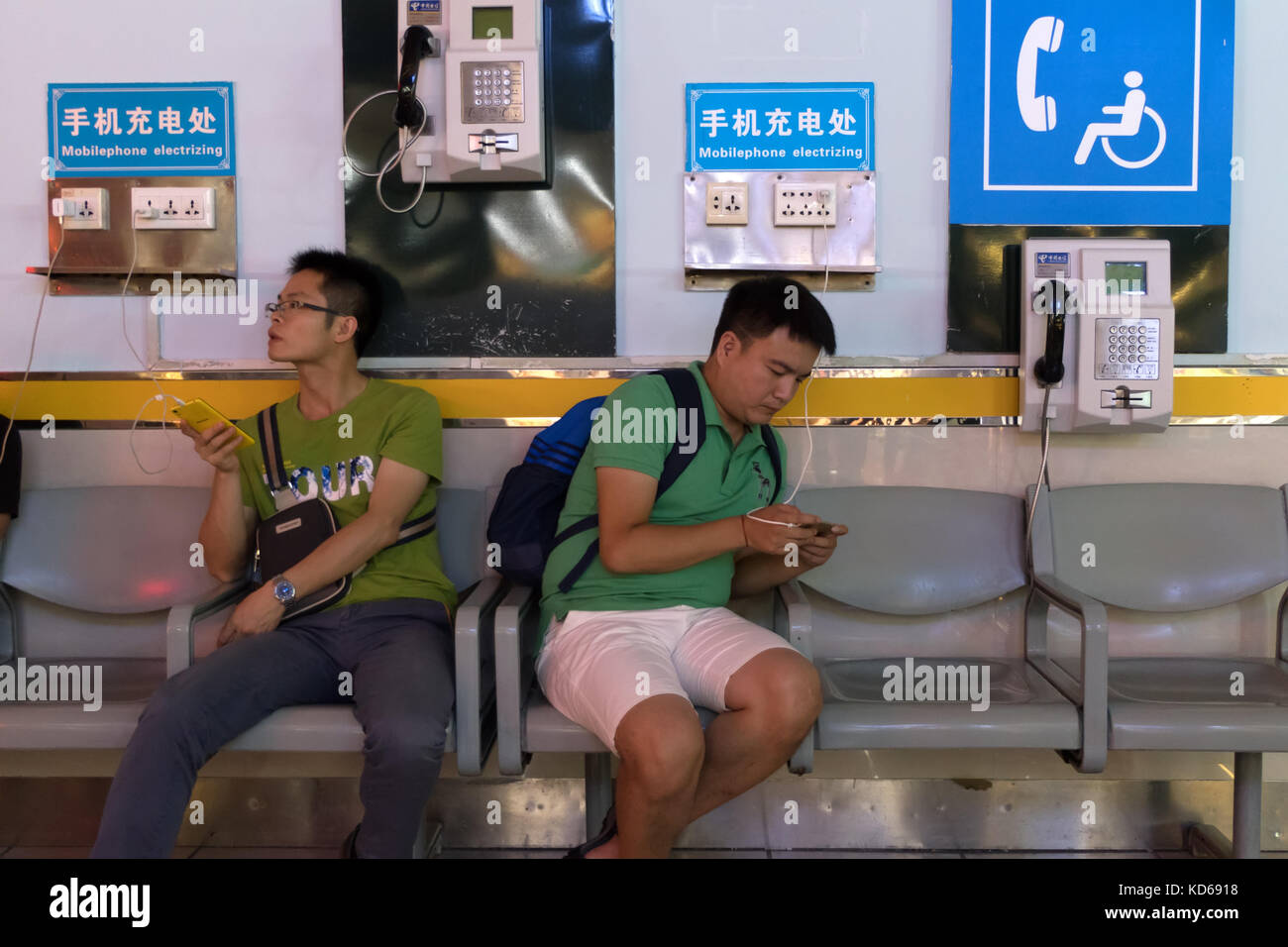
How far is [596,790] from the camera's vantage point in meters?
2.52

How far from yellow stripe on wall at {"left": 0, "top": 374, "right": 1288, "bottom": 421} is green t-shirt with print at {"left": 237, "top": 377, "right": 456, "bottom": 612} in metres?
0.33

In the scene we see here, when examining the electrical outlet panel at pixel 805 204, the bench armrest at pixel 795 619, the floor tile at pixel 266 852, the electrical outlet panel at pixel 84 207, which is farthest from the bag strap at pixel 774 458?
the electrical outlet panel at pixel 84 207

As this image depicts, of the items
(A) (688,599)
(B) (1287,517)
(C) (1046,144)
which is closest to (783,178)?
(C) (1046,144)

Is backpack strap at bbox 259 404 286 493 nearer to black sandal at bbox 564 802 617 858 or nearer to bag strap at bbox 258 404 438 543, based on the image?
bag strap at bbox 258 404 438 543

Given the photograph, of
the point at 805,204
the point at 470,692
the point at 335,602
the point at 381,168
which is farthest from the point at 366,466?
the point at 805,204

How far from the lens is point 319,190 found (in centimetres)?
277

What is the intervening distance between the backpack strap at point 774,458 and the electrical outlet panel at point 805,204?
67cm

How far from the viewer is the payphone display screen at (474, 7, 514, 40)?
8.57ft

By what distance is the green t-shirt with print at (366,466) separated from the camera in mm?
2340

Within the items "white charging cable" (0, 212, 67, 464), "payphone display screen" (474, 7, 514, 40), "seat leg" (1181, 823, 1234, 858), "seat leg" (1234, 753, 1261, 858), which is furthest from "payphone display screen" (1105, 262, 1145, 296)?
"white charging cable" (0, 212, 67, 464)

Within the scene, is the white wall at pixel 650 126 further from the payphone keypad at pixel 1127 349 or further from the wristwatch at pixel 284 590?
the wristwatch at pixel 284 590

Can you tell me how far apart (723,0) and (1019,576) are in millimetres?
1788

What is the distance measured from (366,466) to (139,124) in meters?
1.30
